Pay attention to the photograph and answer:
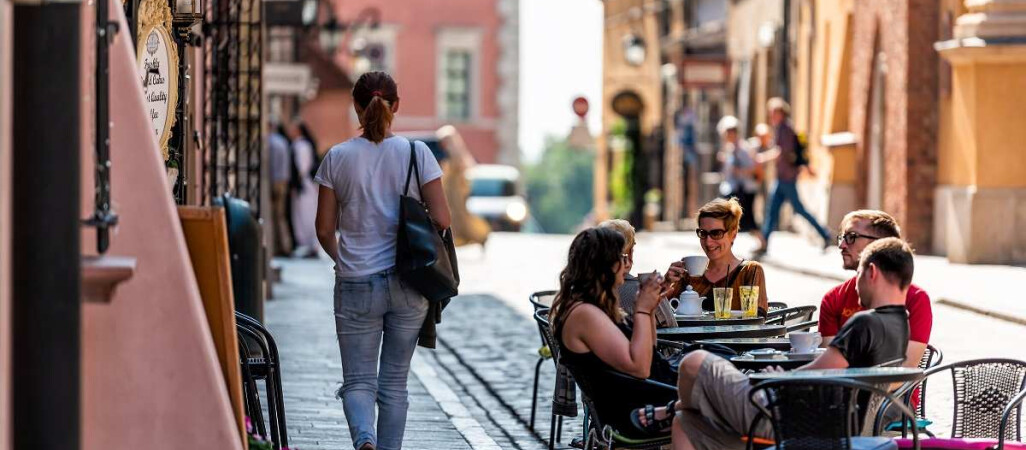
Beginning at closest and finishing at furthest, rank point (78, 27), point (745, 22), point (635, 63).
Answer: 1. point (78, 27)
2. point (745, 22)
3. point (635, 63)

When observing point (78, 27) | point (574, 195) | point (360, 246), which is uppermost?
point (78, 27)

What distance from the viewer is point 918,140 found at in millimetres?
23953

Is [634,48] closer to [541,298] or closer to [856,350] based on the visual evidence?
[541,298]

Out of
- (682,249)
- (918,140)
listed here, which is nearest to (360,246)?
(918,140)

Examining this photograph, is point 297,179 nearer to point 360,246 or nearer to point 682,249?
point 682,249

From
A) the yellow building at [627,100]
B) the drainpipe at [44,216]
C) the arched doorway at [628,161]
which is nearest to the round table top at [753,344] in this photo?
the drainpipe at [44,216]

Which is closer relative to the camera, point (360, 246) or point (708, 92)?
point (360, 246)

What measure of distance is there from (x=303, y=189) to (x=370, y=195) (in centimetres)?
1778

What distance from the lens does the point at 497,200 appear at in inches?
1810

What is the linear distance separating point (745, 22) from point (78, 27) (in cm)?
3405

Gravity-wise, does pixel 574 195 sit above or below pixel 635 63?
below

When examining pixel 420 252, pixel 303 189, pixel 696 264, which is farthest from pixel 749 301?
pixel 303 189

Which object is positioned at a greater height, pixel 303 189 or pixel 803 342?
pixel 803 342

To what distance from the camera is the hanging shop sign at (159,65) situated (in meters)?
8.00
